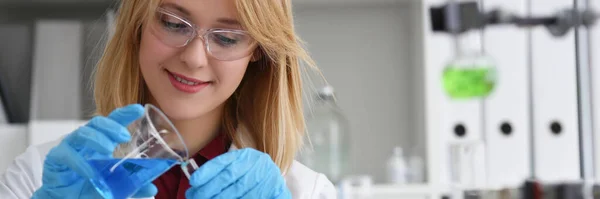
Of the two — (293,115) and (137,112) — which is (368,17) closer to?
(293,115)

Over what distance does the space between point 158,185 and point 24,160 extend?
27 centimetres

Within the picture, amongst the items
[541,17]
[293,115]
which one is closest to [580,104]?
[541,17]

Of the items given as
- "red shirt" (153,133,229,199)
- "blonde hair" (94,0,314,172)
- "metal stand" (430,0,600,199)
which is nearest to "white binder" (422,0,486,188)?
"metal stand" (430,0,600,199)

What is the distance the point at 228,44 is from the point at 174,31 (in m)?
0.10

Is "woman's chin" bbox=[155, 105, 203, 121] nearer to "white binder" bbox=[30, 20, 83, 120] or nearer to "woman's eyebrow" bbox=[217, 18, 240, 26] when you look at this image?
"woman's eyebrow" bbox=[217, 18, 240, 26]

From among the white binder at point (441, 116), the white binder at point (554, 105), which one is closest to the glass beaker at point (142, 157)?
the white binder at point (554, 105)

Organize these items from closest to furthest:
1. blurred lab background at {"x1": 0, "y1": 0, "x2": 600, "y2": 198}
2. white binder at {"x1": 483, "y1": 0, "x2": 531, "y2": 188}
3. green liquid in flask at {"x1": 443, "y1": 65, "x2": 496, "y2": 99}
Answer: green liquid in flask at {"x1": 443, "y1": 65, "x2": 496, "y2": 99}, blurred lab background at {"x1": 0, "y1": 0, "x2": 600, "y2": 198}, white binder at {"x1": 483, "y1": 0, "x2": 531, "y2": 188}

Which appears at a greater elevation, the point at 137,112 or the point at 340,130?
the point at 137,112

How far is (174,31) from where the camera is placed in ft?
4.72

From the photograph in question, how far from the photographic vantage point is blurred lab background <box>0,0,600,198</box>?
2.85m

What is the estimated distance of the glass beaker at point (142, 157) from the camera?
1.12 metres

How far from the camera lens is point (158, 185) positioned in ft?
5.12

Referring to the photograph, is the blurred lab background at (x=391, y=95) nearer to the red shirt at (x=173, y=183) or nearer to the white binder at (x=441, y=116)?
the white binder at (x=441, y=116)

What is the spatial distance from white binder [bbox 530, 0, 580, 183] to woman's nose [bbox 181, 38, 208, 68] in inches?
69.2
